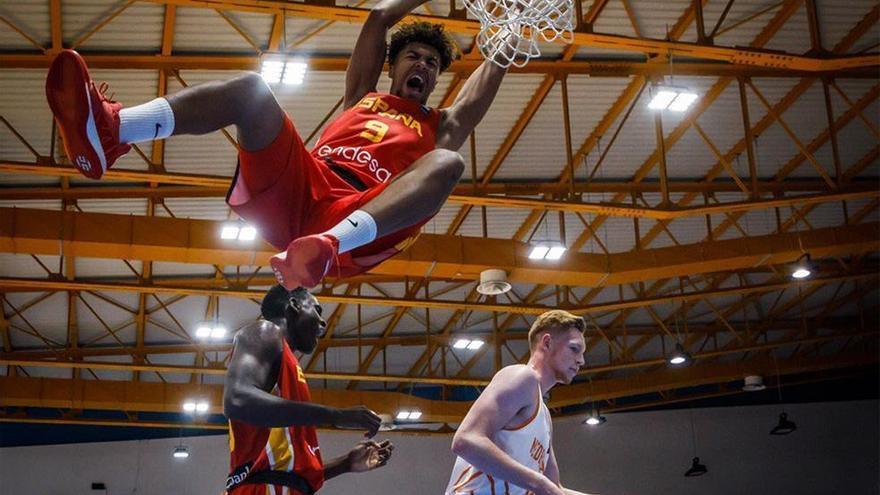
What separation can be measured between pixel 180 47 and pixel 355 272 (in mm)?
10068

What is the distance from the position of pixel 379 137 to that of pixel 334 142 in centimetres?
20

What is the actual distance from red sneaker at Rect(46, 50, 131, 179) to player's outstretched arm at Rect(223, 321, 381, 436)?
1.27 metres

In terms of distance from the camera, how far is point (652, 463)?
27531 mm

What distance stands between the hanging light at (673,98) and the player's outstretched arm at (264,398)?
32.0 ft

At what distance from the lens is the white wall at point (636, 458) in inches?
989

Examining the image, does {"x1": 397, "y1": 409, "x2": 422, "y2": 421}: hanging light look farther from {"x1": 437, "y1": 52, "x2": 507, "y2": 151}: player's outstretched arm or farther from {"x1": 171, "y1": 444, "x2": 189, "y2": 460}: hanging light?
{"x1": 437, "y1": 52, "x2": 507, "y2": 151}: player's outstretched arm

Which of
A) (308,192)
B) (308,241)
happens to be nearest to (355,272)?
(308,192)

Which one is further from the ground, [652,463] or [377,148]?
[652,463]

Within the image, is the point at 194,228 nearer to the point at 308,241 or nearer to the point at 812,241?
the point at 812,241

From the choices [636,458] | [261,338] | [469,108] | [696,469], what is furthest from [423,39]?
[636,458]

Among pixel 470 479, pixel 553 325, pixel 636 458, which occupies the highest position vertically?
pixel 636 458

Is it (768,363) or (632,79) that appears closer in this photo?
(632,79)

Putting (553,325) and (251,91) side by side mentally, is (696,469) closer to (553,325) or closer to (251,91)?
(553,325)

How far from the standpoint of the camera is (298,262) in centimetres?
347
